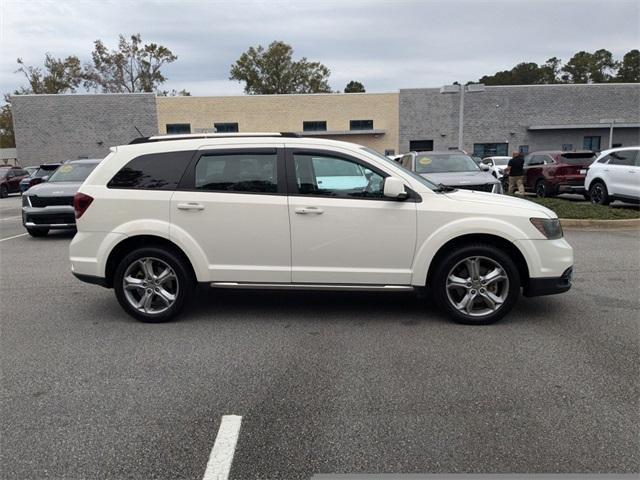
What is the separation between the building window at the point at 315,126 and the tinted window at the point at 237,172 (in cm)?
3412

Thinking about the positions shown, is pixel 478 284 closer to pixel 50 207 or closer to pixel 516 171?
pixel 50 207

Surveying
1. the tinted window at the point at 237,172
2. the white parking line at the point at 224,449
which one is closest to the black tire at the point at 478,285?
the tinted window at the point at 237,172

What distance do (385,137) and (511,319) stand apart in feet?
114

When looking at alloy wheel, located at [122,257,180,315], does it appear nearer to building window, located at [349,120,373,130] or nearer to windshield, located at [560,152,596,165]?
windshield, located at [560,152,596,165]

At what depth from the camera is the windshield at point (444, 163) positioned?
39.7 ft

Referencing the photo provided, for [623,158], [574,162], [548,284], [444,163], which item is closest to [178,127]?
[574,162]

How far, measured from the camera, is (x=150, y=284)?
5.39 metres

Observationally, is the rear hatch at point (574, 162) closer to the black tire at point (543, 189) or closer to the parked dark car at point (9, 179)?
the black tire at point (543, 189)

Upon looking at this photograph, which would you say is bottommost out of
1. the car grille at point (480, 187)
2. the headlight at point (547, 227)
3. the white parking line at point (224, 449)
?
the white parking line at point (224, 449)

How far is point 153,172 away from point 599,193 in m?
13.1

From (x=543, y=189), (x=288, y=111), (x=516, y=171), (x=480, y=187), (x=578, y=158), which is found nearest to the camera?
(x=480, y=187)

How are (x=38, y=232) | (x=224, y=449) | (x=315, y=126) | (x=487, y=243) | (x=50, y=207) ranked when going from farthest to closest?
(x=315, y=126)
(x=38, y=232)
(x=50, y=207)
(x=487, y=243)
(x=224, y=449)

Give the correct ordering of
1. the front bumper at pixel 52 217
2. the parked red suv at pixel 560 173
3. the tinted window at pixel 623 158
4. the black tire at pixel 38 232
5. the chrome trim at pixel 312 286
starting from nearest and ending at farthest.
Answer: the chrome trim at pixel 312 286
the front bumper at pixel 52 217
the black tire at pixel 38 232
the tinted window at pixel 623 158
the parked red suv at pixel 560 173

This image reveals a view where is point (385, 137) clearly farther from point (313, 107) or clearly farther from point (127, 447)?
point (127, 447)
